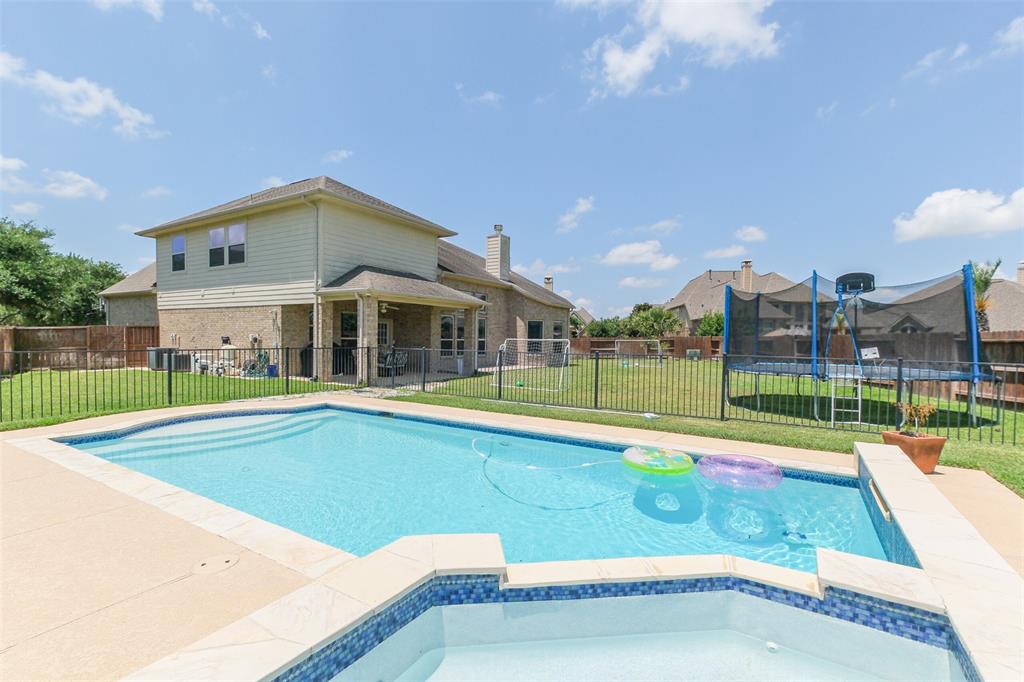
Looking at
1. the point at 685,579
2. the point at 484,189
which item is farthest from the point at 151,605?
the point at 484,189

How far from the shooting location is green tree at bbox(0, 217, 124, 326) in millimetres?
20750

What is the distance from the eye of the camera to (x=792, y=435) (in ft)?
24.2

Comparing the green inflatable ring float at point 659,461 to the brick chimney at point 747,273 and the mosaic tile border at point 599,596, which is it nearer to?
the mosaic tile border at point 599,596

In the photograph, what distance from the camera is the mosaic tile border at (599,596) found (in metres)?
2.31

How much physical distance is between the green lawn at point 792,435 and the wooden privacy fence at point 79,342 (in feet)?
55.4

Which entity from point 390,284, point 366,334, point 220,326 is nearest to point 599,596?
point 366,334

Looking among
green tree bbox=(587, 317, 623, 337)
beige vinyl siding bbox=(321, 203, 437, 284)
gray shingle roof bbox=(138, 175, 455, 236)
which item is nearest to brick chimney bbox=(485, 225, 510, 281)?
gray shingle roof bbox=(138, 175, 455, 236)

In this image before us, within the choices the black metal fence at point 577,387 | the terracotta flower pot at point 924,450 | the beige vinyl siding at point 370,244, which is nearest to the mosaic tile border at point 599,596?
the terracotta flower pot at point 924,450

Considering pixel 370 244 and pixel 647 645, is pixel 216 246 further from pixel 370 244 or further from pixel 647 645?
pixel 647 645

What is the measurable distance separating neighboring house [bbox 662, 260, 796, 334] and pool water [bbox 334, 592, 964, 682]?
3419 centimetres

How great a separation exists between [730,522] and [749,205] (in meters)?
19.4

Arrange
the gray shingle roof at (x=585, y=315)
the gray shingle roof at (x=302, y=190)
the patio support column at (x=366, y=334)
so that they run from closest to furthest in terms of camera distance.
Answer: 1. the patio support column at (x=366, y=334)
2. the gray shingle roof at (x=302, y=190)
3. the gray shingle roof at (x=585, y=315)

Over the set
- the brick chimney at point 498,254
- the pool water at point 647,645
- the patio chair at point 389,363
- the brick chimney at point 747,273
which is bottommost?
the pool water at point 647,645

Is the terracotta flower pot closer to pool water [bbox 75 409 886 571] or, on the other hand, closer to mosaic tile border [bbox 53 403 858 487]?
mosaic tile border [bbox 53 403 858 487]
